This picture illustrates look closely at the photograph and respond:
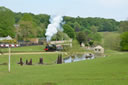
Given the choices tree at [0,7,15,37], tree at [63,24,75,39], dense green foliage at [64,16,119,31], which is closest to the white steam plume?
tree at [0,7,15,37]

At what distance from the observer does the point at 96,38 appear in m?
95.2

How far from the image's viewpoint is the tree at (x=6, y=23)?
68125 mm

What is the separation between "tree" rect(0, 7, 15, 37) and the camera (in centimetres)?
6812

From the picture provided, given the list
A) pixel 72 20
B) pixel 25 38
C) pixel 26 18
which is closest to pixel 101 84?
pixel 25 38

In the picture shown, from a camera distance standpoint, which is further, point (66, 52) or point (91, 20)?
point (91, 20)

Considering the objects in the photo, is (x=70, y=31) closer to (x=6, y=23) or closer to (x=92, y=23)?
(x=6, y=23)

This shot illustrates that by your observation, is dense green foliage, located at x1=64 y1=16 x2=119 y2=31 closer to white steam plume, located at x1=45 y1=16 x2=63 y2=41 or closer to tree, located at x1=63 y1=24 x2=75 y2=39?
tree, located at x1=63 y1=24 x2=75 y2=39

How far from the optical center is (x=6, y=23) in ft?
228

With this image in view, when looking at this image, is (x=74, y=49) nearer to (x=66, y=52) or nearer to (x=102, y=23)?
(x=66, y=52)

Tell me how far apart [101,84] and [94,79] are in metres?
1.25

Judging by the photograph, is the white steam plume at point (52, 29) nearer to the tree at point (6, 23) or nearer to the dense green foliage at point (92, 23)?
the tree at point (6, 23)

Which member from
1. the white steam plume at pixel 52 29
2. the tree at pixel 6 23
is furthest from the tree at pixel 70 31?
the tree at pixel 6 23

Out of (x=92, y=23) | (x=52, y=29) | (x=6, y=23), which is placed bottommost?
(x=52, y=29)

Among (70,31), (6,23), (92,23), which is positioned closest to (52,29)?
(6,23)
